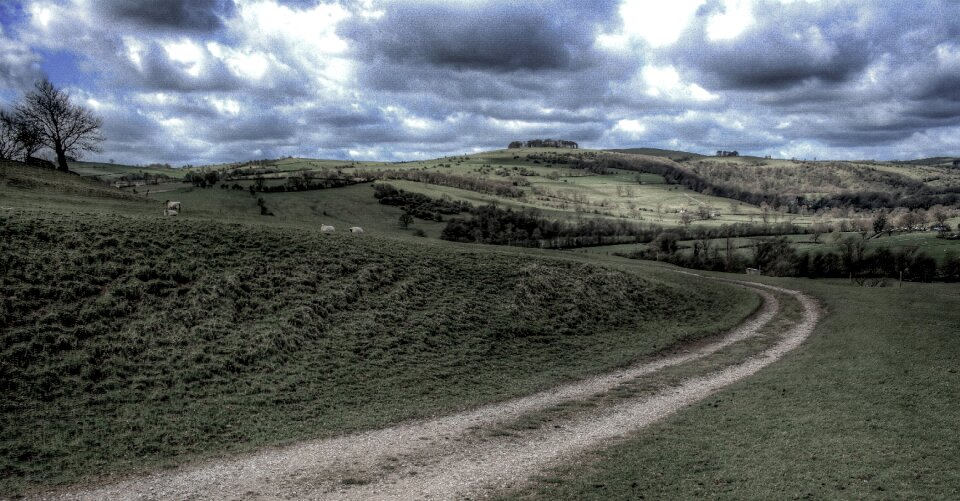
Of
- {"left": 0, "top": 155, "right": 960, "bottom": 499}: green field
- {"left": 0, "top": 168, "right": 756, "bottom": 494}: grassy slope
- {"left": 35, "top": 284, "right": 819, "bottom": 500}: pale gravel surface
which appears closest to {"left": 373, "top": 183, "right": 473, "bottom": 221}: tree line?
{"left": 0, "top": 155, "right": 960, "bottom": 499}: green field

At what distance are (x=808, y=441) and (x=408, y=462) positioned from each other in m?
11.5

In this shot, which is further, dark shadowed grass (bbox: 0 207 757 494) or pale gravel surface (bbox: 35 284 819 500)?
dark shadowed grass (bbox: 0 207 757 494)

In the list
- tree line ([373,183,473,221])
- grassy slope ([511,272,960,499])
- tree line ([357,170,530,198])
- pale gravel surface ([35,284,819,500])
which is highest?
tree line ([357,170,530,198])

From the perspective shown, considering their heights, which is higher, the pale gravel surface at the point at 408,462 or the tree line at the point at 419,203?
the tree line at the point at 419,203

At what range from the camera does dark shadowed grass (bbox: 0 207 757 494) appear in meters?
16.5

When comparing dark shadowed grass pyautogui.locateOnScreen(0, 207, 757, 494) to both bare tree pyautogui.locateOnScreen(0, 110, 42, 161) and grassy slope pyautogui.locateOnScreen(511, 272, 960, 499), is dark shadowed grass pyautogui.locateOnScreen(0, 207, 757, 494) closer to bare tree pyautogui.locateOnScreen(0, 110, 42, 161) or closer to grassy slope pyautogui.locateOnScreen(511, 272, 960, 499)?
grassy slope pyautogui.locateOnScreen(511, 272, 960, 499)

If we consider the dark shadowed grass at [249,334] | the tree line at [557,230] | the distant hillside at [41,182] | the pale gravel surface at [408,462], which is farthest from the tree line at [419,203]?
the pale gravel surface at [408,462]

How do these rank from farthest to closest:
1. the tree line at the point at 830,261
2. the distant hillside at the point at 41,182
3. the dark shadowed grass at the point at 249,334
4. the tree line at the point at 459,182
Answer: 1. the tree line at the point at 459,182
2. the tree line at the point at 830,261
3. the distant hillside at the point at 41,182
4. the dark shadowed grass at the point at 249,334

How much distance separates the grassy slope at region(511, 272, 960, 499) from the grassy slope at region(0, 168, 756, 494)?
698 centimetres

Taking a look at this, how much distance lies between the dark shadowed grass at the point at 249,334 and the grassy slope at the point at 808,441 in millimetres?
6953

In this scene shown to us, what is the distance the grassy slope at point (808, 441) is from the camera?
12383mm

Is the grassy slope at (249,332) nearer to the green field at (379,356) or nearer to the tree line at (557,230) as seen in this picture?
the green field at (379,356)

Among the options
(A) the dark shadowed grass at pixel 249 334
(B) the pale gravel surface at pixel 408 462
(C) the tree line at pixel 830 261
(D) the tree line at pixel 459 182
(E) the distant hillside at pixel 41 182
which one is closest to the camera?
(B) the pale gravel surface at pixel 408 462

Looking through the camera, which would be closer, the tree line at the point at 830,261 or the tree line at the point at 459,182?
the tree line at the point at 830,261
